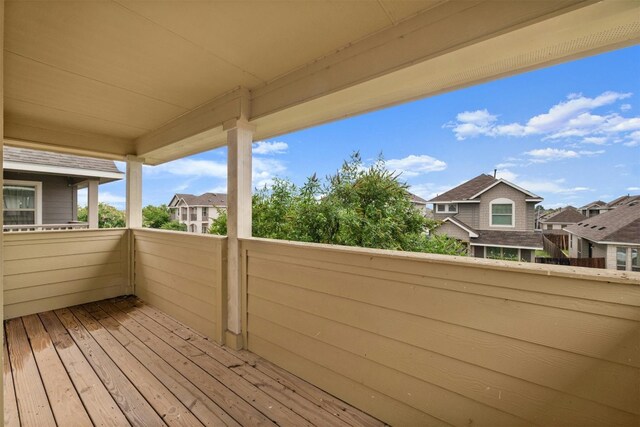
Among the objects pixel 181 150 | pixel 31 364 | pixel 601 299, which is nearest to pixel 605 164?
pixel 601 299

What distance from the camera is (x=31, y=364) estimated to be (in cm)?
220

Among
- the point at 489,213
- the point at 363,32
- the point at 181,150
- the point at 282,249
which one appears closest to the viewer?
the point at 363,32

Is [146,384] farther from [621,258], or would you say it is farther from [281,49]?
[621,258]

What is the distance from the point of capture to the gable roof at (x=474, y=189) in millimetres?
2447

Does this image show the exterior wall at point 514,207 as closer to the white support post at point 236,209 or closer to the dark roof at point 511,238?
the dark roof at point 511,238

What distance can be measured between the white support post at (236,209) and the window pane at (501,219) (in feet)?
7.33

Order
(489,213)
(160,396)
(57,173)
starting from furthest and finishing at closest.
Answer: (57,173) → (489,213) → (160,396)

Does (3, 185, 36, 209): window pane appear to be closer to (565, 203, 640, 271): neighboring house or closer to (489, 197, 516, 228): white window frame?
(489, 197, 516, 228): white window frame

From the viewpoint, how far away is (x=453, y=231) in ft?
10.5

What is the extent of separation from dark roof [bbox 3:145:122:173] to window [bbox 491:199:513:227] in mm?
6405

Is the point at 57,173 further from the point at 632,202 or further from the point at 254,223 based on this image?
the point at 632,202

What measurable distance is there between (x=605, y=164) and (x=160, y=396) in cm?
326

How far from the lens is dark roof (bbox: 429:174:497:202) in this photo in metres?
2.66

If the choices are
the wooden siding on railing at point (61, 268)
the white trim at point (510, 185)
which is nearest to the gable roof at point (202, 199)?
the wooden siding on railing at point (61, 268)
